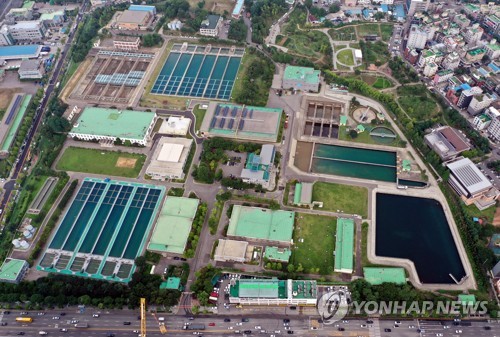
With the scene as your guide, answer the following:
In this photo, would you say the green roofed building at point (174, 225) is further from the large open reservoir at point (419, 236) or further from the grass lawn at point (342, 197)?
the large open reservoir at point (419, 236)

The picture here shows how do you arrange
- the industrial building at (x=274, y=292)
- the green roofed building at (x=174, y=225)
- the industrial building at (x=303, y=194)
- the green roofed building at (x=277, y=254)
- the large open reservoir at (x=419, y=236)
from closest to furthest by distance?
the industrial building at (x=274, y=292) < the large open reservoir at (x=419, y=236) < the green roofed building at (x=277, y=254) < the green roofed building at (x=174, y=225) < the industrial building at (x=303, y=194)

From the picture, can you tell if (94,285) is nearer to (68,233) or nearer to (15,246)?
(68,233)

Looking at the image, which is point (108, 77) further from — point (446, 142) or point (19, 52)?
point (446, 142)

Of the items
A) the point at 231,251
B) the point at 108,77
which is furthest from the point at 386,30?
the point at 231,251

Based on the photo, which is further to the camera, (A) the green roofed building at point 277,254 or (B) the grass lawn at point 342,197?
(B) the grass lawn at point 342,197

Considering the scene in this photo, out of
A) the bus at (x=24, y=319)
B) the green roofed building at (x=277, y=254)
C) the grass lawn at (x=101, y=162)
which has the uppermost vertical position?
the green roofed building at (x=277, y=254)

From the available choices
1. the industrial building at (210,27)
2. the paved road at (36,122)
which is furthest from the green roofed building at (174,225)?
the industrial building at (210,27)
